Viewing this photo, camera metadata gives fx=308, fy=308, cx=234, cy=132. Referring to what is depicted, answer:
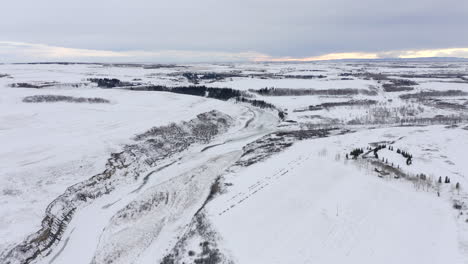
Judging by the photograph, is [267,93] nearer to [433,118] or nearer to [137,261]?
[433,118]

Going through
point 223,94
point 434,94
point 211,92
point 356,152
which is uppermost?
point 211,92

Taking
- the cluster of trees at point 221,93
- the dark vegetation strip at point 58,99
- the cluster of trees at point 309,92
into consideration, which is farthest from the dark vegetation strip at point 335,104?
the dark vegetation strip at point 58,99

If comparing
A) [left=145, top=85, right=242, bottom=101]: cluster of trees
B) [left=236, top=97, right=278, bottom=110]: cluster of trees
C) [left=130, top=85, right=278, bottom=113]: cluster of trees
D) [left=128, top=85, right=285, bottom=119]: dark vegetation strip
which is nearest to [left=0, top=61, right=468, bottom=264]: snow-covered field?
[left=236, top=97, right=278, bottom=110]: cluster of trees

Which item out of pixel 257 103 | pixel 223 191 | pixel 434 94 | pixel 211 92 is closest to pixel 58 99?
pixel 211 92

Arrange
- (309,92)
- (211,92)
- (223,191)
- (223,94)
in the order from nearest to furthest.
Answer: (223,191) < (223,94) < (211,92) < (309,92)

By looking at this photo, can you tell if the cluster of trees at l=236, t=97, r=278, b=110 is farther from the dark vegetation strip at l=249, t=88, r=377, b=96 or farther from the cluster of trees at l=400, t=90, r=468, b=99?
the cluster of trees at l=400, t=90, r=468, b=99

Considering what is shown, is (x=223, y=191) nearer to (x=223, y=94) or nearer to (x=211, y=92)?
(x=223, y=94)

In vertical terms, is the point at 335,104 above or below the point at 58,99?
below

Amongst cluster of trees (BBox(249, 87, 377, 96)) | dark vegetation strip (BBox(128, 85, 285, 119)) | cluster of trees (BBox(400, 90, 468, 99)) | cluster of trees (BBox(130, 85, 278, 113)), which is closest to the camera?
dark vegetation strip (BBox(128, 85, 285, 119))

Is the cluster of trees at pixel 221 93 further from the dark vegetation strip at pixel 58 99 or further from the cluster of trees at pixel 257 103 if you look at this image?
the dark vegetation strip at pixel 58 99
